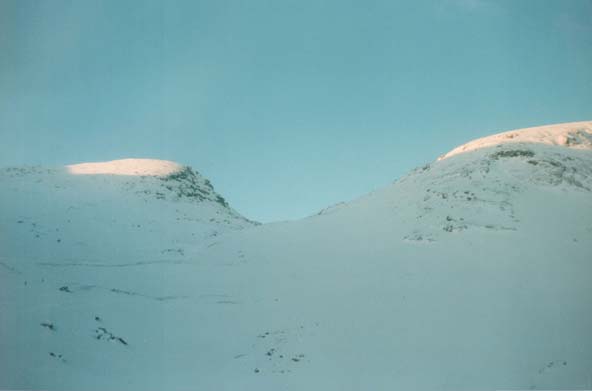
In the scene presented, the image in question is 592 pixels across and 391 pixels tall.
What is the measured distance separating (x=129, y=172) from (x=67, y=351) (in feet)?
109

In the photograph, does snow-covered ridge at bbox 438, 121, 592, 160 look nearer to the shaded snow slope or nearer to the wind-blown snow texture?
the wind-blown snow texture

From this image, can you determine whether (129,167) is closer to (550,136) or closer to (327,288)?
(327,288)

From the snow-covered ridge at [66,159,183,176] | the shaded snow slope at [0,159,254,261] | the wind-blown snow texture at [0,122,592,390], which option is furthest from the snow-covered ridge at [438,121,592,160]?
the snow-covered ridge at [66,159,183,176]

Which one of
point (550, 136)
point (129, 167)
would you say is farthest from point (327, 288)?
point (129, 167)

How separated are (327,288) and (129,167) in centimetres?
3334

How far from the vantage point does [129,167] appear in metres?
43.8

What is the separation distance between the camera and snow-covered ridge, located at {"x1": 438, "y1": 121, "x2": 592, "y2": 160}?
32009 mm

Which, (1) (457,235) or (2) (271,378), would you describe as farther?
(1) (457,235)

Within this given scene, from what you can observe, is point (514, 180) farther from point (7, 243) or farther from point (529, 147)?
point (7, 243)

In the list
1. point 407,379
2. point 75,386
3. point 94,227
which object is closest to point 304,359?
point 407,379

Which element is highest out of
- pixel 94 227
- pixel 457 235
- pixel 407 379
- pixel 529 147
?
pixel 529 147

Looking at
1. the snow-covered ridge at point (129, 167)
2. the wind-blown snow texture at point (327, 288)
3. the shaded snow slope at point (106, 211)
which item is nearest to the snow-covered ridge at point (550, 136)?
the wind-blown snow texture at point (327, 288)

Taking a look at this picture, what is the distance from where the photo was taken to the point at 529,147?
29891 mm

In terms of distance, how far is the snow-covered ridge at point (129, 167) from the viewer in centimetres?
4081
